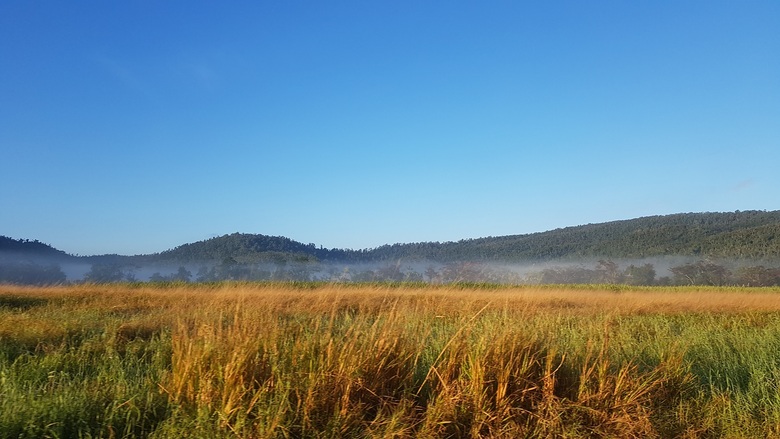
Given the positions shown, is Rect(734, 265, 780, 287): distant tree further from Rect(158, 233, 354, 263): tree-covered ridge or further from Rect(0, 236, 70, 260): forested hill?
Rect(0, 236, 70, 260): forested hill

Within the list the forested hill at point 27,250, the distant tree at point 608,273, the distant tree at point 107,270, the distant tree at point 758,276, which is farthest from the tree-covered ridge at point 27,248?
the distant tree at point 758,276

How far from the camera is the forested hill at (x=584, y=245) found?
6638 centimetres

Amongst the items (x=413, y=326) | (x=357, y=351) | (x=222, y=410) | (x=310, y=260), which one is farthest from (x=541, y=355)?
(x=310, y=260)

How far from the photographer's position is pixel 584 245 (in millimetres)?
90125

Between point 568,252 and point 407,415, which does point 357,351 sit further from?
point 568,252

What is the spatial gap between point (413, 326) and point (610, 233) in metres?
95.3

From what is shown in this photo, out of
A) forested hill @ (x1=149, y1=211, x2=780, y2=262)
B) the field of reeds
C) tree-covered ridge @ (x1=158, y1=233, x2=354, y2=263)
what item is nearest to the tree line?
tree-covered ridge @ (x1=158, y1=233, x2=354, y2=263)

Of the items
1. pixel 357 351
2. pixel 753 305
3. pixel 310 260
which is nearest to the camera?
pixel 357 351

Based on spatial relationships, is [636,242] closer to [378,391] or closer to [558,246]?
[558,246]

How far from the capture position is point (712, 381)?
224 inches

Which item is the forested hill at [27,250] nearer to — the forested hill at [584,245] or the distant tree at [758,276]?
the forested hill at [584,245]

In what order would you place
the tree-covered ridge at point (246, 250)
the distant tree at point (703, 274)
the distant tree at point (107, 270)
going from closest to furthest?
the distant tree at point (703, 274) < the distant tree at point (107, 270) < the tree-covered ridge at point (246, 250)

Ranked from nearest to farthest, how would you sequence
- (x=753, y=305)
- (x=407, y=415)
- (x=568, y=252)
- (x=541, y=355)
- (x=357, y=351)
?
(x=407, y=415)
(x=357, y=351)
(x=541, y=355)
(x=753, y=305)
(x=568, y=252)

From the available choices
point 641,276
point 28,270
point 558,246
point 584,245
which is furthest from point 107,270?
point 584,245
